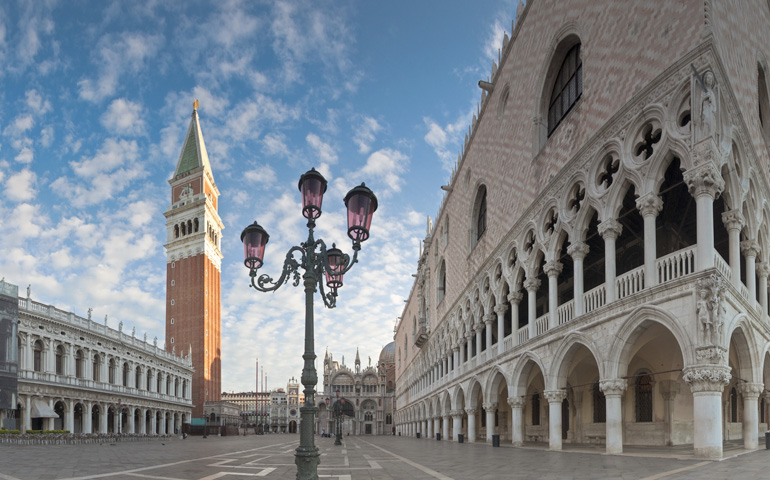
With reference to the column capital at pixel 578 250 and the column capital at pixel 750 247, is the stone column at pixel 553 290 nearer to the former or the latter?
the column capital at pixel 578 250

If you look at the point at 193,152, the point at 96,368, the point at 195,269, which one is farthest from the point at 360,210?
the point at 193,152

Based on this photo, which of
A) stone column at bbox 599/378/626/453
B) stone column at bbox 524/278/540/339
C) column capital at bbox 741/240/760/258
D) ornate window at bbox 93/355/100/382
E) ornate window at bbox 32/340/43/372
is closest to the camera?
stone column at bbox 599/378/626/453

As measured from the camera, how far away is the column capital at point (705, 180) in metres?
11.7

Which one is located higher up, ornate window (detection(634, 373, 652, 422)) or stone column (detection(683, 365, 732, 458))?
stone column (detection(683, 365, 732, 458))

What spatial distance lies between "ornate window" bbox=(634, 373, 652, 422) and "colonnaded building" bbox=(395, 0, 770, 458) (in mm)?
53

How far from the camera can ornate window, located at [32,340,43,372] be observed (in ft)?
133

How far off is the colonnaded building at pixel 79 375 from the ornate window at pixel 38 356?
60mm

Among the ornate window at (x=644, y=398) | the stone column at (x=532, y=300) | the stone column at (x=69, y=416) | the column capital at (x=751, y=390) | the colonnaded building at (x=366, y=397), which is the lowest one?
the colonnaded building at (x=366, y=397)

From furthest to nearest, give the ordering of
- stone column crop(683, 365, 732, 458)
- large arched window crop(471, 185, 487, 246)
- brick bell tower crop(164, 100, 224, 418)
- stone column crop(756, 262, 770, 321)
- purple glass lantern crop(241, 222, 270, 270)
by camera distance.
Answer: brick bell tower crop(164, 100, 224, 418) < large arched window crop(471, 185, 487, 246) < stone column crop(756, 262, 770, 321) < stone column crop(683, 365, 732, 458) < purple glass lantern crop(241, 222, 270, 270)

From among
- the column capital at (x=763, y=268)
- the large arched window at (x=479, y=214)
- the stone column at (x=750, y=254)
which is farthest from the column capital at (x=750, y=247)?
the large arched window at (x=479, y=214)

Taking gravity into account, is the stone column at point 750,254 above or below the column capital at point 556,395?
above

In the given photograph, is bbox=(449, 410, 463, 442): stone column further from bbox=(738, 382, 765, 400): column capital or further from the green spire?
the green spire

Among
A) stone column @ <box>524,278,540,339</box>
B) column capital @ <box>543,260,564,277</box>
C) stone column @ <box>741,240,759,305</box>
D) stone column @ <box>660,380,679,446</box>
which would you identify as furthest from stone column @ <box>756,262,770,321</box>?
stone column @ <box>524,278,540,339</box>

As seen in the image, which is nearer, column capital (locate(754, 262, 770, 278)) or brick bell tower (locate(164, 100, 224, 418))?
column capital (locate(754, 262, 770, 278))
